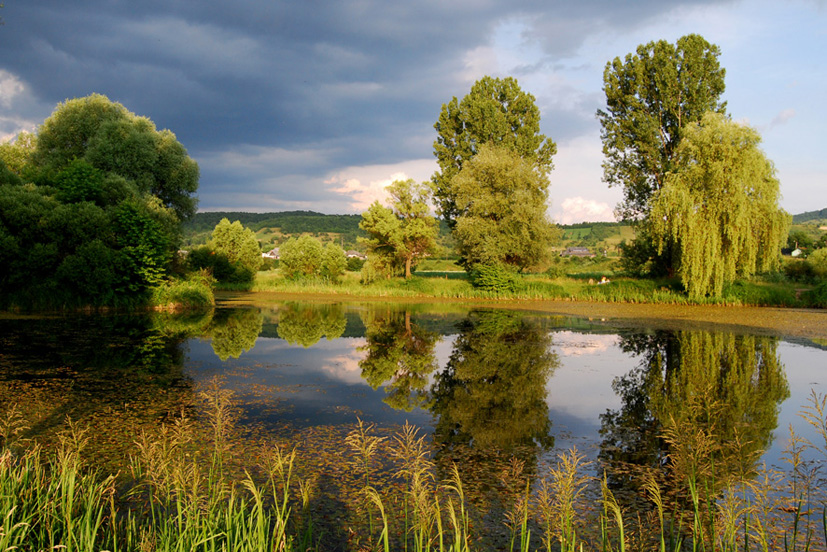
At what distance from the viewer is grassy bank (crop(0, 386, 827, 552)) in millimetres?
2918

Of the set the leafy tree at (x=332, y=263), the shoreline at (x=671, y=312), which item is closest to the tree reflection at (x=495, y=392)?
the shoreline at (x=671, y=312)

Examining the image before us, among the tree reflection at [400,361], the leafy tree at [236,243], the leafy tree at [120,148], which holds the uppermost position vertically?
the leafy tree at [120,148]

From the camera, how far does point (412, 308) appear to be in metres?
25.2

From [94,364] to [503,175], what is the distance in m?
25.4

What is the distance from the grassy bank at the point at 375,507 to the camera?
115 inches

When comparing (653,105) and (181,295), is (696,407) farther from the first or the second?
(653,105)

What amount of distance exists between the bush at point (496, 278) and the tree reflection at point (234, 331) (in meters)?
13.3

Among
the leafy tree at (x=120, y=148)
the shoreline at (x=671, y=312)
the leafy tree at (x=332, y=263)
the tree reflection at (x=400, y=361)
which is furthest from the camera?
the leafy tree at (x=332, y=263)

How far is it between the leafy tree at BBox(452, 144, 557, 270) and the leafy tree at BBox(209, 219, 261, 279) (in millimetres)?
20671

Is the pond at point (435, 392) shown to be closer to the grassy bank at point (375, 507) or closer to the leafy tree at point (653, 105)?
the grassy bank at point (375, 507)

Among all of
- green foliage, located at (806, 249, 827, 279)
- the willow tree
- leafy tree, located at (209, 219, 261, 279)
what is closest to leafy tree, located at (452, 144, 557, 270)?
the willow tree

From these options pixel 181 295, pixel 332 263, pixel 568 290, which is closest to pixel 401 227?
pixel 332 263

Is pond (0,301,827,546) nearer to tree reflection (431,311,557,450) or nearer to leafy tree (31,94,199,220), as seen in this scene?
tree reflection (431,311,557,450)

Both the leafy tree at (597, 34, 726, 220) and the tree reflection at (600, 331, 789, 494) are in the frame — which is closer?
the tree reflection at (600, 331, 789, 494)
